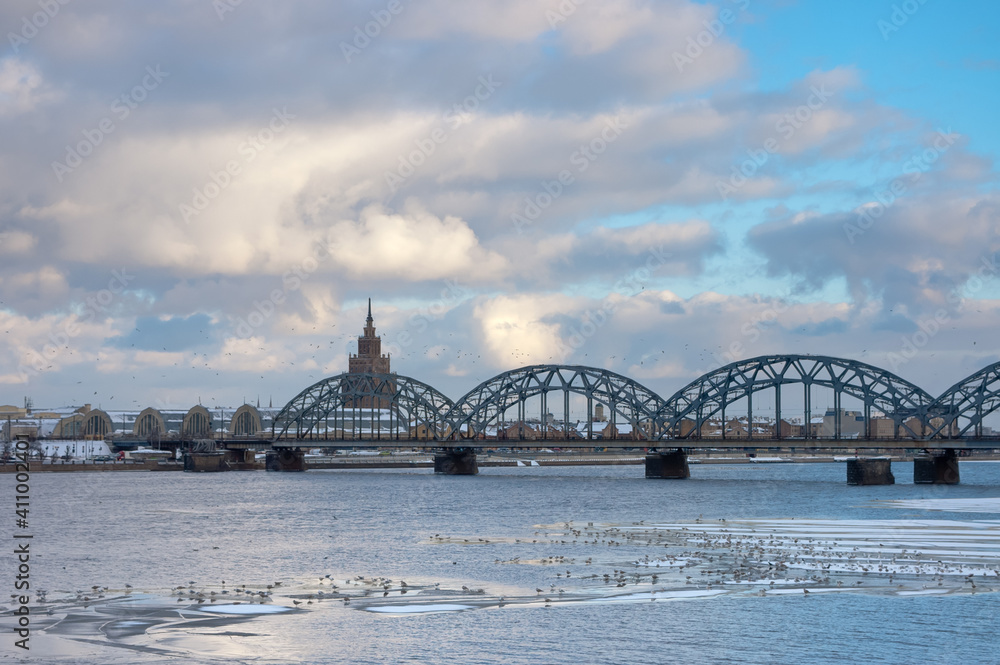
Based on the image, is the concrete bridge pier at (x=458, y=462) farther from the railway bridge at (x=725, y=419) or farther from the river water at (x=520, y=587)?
the river water at (x=520, y=587)

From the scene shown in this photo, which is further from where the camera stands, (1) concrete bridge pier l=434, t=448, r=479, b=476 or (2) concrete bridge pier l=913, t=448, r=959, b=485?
(1) concrete bridge pier l=434, t=448, r=479, b=476

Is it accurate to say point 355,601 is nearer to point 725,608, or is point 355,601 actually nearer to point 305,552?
point 725,608

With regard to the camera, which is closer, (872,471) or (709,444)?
(872,471)

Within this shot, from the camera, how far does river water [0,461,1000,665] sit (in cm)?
3231

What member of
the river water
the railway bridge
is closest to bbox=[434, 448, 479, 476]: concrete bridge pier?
the railway bridge

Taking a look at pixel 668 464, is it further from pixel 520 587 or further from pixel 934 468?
pixel 520 587

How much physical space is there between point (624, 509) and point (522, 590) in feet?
171

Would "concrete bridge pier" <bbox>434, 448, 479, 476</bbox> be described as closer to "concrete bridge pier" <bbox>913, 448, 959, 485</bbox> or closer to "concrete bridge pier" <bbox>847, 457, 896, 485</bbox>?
"concrete bridge pier" <bbox>847, 457, 896, 485</bbox>

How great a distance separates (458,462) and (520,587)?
13971 centimetres

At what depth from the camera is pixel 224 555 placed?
56.4 meters

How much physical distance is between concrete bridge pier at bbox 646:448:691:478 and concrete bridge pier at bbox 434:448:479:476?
32.7 m

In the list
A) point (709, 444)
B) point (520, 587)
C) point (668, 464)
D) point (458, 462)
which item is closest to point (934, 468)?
point (709, 444)

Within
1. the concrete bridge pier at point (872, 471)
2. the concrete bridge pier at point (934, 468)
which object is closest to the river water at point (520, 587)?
the concrete bridge pier at point (872, 471)

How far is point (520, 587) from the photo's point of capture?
43281 mm
